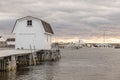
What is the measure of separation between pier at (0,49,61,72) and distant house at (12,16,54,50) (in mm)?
1890

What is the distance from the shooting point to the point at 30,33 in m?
56.0

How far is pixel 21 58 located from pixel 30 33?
34.8ft

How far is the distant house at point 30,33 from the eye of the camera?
56.0 meters

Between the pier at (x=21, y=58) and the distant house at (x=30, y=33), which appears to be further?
the distant house at (x=30, y=33)

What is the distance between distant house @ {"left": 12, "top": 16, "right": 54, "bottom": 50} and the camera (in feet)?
184

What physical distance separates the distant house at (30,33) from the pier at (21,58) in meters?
1.89

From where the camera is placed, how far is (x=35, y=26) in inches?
2212

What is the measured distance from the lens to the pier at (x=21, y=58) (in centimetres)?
3672

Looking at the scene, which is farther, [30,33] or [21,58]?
[30,33]

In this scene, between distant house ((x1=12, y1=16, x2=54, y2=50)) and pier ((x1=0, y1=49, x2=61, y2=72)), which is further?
distant house ((x1=12, y1=16, x2=54, y2=50))

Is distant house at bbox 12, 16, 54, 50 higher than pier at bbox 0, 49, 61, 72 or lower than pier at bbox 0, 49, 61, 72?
higher

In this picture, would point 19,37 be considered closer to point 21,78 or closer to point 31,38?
point 31,38

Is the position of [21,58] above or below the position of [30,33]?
below

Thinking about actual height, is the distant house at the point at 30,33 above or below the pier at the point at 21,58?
above
